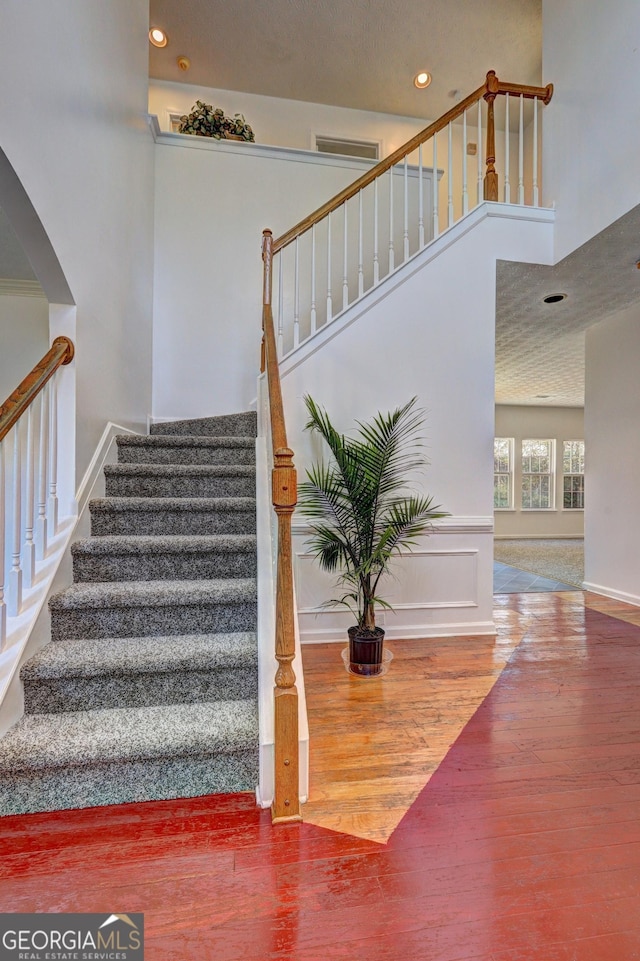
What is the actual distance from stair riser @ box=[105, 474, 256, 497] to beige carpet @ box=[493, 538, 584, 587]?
4.02m

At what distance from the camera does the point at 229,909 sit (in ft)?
3.69

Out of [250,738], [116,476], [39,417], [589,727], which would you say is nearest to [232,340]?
[116,476]

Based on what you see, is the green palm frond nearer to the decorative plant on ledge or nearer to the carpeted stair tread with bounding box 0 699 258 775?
the carpeted stair tread with bounding box 0 699 258 775

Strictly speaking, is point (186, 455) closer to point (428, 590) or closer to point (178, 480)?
point (178, 480)

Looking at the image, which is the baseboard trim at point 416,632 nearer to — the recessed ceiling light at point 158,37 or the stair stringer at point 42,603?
the stair stringer at point 42,603

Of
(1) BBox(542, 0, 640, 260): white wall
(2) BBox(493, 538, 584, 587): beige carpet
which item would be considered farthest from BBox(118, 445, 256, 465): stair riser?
(2) BBox(493, 538, 584, 587): beige carpet

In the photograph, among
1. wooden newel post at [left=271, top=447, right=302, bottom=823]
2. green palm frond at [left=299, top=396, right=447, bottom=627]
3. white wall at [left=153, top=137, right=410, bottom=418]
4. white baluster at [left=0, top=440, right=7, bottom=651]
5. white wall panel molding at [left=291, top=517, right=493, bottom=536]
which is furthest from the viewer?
white wall at [left=153, top=137, right=410, bottom=418]

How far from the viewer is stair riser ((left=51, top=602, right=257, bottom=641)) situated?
72.3 inches

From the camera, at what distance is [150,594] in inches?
74.1

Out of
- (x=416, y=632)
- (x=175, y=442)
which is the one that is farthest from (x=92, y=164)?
(x=416, y=632)

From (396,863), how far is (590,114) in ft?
13.6

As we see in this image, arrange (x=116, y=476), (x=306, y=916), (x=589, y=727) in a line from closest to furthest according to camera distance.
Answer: (x=306, y=916), (x=589, y=727), (x=116, y=476)

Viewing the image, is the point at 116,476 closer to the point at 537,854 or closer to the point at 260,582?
the point at 260,582

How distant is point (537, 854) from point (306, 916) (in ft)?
2.29
